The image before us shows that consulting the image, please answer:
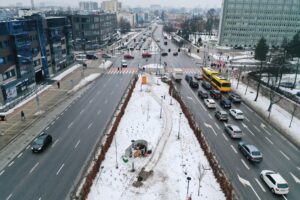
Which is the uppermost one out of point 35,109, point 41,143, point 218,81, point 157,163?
point 218,81

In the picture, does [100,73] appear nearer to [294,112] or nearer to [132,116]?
[132,116]

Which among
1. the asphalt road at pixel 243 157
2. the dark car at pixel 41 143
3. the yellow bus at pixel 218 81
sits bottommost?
the asphalt road at pixel 243 157

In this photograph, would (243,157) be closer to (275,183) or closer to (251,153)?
(251,153)

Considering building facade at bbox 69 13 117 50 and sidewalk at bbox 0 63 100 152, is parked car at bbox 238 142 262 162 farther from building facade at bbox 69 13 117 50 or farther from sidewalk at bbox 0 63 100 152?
building facade at bbox 69 13 117 50

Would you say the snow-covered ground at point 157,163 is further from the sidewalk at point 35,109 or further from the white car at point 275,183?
the sidewalk at point 35,109

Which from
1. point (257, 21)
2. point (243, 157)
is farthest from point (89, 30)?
point (243, 157)

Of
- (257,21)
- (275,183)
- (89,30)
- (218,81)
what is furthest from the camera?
(257,21)

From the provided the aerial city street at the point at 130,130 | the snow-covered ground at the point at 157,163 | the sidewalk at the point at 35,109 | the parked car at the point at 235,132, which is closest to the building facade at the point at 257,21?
the aerial city street at the point at 130,130
